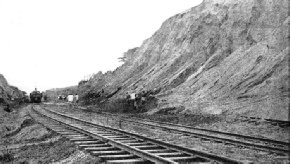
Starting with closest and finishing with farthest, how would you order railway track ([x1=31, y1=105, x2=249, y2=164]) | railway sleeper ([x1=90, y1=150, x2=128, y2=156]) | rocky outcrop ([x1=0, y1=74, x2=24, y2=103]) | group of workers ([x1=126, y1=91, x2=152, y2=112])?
1. railway track ([x1=31, y1=105, x2=249, y2=164])
2. railway sleeper ([x1=90, y1=150, x2=128, y2=156])
3. group of workers ([x1=126, y1=91, x2=152, y2=112])
4. rocky outcrop ([x1=0, y1=74, x2=24, y2=103])

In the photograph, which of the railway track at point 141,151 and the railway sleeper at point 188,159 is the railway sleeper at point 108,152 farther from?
the railway sleeper at point 188,159

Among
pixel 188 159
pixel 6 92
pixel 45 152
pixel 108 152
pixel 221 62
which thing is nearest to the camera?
pixel 188 159

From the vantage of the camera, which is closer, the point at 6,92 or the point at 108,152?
the point at 108,152

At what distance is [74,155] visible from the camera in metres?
9.30

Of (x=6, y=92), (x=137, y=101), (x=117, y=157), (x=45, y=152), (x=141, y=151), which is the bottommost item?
(x=45, y=152)

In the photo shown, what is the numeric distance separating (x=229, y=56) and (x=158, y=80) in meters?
9.22

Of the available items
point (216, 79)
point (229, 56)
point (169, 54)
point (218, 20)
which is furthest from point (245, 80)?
point (169, 54)

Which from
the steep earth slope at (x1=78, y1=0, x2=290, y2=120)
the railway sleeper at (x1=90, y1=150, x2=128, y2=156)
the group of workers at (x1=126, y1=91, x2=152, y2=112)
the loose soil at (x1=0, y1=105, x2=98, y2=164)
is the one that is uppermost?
the steep earth slope at (x1=78, y1=0, x2=290, y2=120)

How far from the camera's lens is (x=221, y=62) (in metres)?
27.2

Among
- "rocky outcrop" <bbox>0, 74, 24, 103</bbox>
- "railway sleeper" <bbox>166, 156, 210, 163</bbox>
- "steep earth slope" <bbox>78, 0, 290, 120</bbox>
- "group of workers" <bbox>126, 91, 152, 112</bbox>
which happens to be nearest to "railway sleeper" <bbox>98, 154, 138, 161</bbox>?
"railway sleeper" <bbox>166, 156, 210, 163</bbox>

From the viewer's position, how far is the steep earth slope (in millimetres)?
19247

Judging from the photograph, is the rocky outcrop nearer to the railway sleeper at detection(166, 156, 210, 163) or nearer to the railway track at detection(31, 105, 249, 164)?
the railway track at detection(31, 105, 249, 164)

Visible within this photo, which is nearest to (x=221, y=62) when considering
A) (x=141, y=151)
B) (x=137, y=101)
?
(x=137, y=101)

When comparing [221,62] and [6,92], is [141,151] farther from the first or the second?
[6,92]
